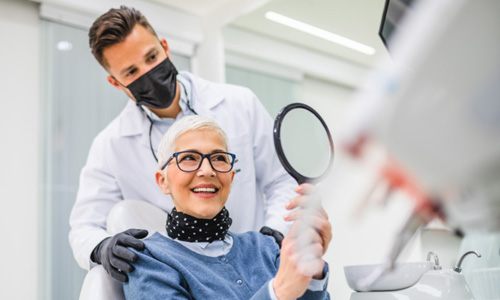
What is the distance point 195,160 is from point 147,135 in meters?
0.55

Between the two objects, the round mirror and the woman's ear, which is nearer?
the round mirror

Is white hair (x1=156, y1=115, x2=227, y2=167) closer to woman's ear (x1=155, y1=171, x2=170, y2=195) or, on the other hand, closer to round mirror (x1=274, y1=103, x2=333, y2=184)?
woman's ear (x1=155, y1=171, x2=170, y2=195)

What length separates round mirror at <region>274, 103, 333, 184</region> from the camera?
931 mm

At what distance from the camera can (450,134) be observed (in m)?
0.34

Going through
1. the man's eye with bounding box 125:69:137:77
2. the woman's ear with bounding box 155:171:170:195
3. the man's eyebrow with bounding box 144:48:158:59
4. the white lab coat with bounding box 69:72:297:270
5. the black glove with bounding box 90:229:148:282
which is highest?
the man's eyebrow with bounding box 144:48:158:59

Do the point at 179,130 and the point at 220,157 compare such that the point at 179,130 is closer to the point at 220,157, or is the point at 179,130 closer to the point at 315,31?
the point at 220,157

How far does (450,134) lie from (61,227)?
317 cm

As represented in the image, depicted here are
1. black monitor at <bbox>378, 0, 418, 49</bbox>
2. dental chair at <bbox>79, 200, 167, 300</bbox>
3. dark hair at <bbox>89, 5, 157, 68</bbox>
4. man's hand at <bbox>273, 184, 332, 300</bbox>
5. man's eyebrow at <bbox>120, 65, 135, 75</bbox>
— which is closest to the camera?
man's hand at <bbox>273, 184, 332, 300</bbox>

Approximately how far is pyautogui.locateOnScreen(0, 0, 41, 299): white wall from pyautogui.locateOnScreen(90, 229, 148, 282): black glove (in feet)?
6.76

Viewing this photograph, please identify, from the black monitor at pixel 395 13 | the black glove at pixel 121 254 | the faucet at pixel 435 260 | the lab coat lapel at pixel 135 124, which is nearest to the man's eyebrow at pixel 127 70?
the lab coat lapel at pixel 135 124

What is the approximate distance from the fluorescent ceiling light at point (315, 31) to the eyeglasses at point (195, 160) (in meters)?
1.91

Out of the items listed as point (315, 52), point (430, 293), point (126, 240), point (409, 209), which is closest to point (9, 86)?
point (315, 52)

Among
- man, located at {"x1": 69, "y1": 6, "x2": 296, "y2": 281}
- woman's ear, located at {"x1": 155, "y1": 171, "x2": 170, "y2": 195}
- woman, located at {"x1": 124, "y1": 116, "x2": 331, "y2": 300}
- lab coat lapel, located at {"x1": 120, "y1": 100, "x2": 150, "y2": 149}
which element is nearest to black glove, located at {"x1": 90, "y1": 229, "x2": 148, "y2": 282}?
woman, located at {"x1": 124, "y1": 116, "x2": 331, "y2": 300}

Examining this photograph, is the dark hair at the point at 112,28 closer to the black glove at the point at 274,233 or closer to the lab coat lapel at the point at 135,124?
the lab coat lapel at the point at 135,124
